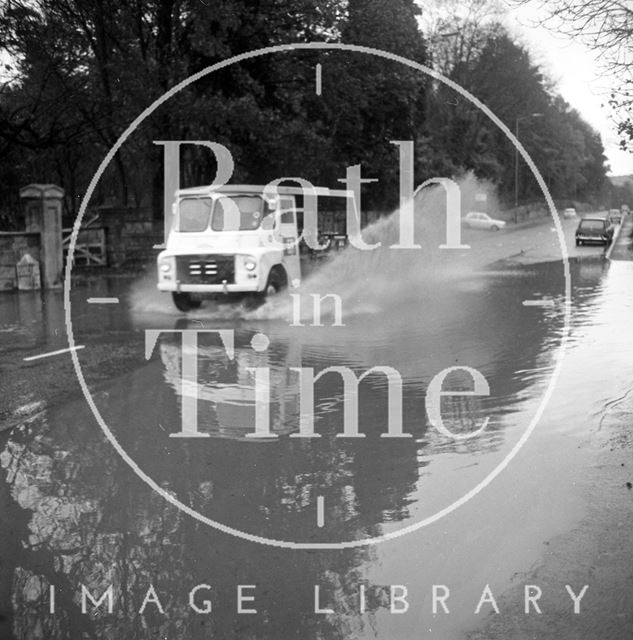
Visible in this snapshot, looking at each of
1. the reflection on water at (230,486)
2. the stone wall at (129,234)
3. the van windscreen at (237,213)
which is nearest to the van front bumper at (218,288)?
the van windscreen at (237,213)

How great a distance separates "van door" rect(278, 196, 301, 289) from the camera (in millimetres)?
16000

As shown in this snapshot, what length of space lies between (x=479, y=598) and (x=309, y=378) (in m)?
5.55

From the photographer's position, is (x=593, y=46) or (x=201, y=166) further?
(x=201, y=166)

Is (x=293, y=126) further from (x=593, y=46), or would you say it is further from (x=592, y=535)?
(x=592, y=535)

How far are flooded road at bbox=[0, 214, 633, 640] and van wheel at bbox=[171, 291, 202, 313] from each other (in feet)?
8.98

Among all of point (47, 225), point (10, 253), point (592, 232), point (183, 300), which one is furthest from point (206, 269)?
point (592, 232)

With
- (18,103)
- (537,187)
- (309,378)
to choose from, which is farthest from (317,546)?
(537,187)

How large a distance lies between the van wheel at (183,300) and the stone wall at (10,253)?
7268 mm

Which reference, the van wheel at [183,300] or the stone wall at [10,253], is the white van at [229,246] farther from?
the stone wall at [10,253]

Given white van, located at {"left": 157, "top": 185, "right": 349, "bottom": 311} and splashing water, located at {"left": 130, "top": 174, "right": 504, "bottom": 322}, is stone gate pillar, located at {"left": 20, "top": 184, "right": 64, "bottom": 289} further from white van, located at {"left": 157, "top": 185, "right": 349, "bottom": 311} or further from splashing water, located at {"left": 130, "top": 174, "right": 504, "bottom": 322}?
white van, located at {"left": 157, "top": 185, "right": 349, "bottom": 311}

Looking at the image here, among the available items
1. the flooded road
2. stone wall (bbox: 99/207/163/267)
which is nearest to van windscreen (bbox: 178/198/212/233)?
the flooded road

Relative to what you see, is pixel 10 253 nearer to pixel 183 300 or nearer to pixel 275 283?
pixel 183 300

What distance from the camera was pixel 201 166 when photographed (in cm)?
2925

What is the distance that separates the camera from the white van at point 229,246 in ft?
49.2
